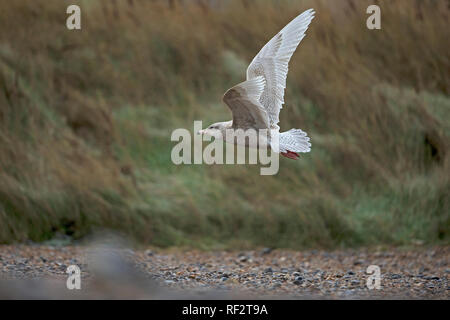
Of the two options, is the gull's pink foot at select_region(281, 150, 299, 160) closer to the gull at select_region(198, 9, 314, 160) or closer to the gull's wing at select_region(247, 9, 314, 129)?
the gull at select_region(198, 9, 314, 160)

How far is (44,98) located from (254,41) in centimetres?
203

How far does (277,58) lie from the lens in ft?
16.5

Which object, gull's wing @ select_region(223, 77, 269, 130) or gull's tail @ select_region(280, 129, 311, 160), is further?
gull's tail @ select_region(280, 129, 311, 160)

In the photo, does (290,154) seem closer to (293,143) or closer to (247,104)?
(293,143)

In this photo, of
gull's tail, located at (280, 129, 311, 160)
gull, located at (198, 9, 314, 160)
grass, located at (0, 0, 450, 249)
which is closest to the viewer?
gull, located at (198, 9, 314, 160)

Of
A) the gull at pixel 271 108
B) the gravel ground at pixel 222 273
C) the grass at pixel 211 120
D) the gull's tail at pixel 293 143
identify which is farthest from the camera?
the grass at pixel 211 120

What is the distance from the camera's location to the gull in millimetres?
4797

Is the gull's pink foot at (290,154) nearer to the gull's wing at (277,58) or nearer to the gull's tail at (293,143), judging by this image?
the gull's tail at (293,143)

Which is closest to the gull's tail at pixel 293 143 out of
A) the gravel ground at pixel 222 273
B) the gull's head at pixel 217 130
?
the gull's head at pixel 217 130

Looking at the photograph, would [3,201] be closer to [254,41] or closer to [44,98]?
[44,98]

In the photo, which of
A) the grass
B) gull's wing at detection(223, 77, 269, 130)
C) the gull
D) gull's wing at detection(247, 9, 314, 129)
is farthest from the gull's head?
the grass

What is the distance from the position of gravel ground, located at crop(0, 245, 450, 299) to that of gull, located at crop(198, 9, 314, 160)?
2.88 feet

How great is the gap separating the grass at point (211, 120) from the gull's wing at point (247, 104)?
1707mm

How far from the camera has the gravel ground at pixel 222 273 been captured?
4387 mm
